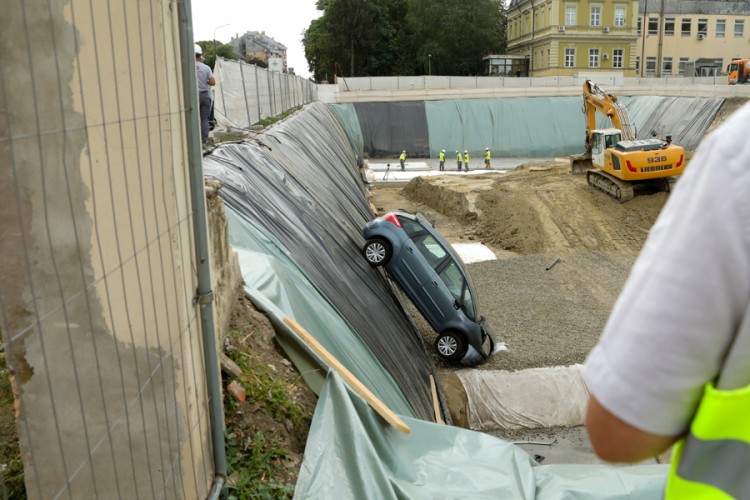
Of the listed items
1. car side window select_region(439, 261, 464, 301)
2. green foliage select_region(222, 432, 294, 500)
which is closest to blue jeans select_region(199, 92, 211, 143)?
car side window select_region(439, 261, 464, 301)

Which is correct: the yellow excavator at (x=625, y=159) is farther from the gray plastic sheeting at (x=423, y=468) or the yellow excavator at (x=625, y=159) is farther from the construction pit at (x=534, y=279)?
the gray plastic sheeting at (x=423, y=468)

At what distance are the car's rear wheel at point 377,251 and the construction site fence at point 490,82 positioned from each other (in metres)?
34.7

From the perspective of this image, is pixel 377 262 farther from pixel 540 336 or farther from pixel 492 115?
pixel 492 115

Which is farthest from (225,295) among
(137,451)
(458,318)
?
→ (458,318)

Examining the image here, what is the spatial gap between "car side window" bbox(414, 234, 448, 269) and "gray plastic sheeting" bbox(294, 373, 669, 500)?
6142 mm

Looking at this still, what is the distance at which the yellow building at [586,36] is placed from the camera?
194 feet

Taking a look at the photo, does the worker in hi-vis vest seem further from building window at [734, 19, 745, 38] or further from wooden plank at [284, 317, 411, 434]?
building window at [734, 19, 745, 38]

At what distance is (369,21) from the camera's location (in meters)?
61.4

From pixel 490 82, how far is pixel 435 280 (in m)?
37.6

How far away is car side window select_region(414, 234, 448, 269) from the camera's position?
10844mm

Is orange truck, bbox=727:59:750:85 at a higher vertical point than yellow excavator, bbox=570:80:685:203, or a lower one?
higher

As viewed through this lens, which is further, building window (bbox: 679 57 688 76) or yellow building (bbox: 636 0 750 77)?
building window (bbox: 679 57 688 76)

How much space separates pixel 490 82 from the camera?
45875mm

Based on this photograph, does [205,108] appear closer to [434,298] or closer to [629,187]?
[434,298]
